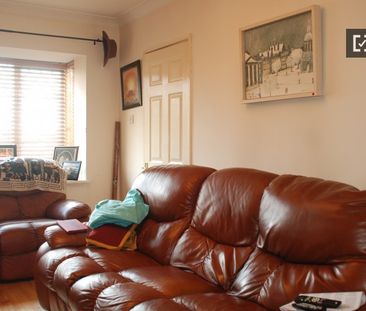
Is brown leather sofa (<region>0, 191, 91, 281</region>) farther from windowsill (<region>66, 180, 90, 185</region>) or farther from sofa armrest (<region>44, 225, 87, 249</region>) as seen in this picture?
sofa armrest (<region>44, 225, 87, 249</region>)

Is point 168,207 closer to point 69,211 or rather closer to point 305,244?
point 305,244

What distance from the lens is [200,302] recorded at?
6.44ft

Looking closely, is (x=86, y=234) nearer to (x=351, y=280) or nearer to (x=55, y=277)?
(x=55, y=277)

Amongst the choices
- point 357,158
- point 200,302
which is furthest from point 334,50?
point 200,302

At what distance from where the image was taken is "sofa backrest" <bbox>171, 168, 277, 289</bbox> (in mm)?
2295

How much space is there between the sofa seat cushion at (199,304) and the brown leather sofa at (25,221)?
2104mm

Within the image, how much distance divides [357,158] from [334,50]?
649mm

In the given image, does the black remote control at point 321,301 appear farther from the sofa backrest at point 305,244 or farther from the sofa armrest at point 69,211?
the sofa armrest at point 69,211

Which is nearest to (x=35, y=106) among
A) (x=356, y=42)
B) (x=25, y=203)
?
(x=25, y=203)

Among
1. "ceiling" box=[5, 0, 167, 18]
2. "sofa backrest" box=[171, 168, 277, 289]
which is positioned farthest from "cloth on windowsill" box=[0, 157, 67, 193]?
"sofa backrest" box=[171, 168, 277, 289]

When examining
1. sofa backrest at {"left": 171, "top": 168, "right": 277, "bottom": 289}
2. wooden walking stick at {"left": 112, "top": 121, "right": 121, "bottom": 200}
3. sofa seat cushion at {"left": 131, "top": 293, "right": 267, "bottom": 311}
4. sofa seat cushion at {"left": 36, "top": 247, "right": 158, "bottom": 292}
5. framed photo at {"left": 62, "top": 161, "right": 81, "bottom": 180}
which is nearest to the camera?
sofa seat cushion at {"left": 131, "top": 293, "right": 267, "bottom": 311}

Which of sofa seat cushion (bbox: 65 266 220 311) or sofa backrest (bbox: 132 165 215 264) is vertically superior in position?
sofa backrest (bbox: 132 165 215 264)

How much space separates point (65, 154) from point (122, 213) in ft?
7.95

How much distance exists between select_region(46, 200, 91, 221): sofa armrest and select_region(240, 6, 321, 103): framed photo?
6.14 feet
